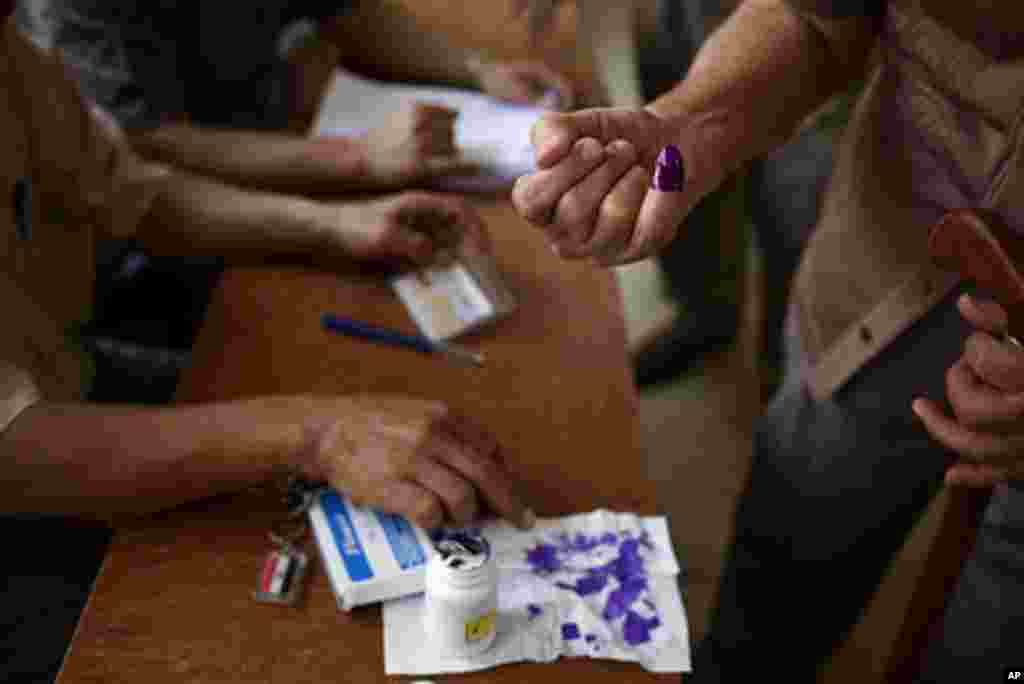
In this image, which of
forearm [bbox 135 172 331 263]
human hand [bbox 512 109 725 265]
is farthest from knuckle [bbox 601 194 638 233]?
forearm [bbox 135 172 331 263]

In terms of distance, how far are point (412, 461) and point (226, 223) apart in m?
0.58

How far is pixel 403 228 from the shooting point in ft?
4.36

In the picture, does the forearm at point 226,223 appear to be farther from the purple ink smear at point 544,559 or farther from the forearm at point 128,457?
the purple ink smear at point 544,559

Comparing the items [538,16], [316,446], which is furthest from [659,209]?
[538,16]

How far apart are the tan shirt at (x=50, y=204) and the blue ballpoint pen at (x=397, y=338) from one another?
320 millimetres

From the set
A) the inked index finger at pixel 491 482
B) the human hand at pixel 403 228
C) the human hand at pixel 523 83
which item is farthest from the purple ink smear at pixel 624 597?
the human hand at pixel 523 83

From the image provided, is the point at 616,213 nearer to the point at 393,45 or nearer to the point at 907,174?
the point at 907,174

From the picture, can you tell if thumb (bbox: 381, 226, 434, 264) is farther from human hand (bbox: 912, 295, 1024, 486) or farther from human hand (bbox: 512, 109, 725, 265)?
human hand (bbox: 912, 295, 1024, 486)

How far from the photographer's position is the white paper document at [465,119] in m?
1.52

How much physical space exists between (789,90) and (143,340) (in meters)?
1.05

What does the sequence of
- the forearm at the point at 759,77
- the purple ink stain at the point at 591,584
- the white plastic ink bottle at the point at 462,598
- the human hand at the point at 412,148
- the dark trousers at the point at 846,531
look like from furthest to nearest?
the human hand at the point at 412,148 < the dark trousers at the point at 846,531 < the forearm at the point at 759,77 < the purple ink stain at the point at 591,584 < the white plastic ink bottle at the point at 462,598

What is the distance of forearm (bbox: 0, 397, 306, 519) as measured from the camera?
1.00 meters

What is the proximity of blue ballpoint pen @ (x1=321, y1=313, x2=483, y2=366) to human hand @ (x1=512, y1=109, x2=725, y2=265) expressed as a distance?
1.07 ft

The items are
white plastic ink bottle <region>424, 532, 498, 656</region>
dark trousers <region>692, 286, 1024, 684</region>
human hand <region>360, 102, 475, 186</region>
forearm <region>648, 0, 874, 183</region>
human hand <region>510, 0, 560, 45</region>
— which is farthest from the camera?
human hand <region>510, 0, 560, 45</region>
